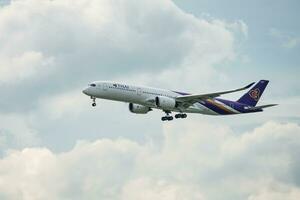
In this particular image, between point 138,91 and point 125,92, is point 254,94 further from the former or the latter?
point 125,92

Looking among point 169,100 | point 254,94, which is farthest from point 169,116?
point 254,94

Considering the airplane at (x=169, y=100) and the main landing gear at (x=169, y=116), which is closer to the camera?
the airplane at (x=169, y=100)

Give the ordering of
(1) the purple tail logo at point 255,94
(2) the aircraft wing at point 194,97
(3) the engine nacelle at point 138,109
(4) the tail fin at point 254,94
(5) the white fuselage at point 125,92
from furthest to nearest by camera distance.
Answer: (1) the purple tail logo at point 255,94 < (4) the tail fin at point 254,94 < (3) the engine nacelle at point 138,109 < (2) the aircraft wing at point 194,97 < (5) the white fuselage at point 125,92

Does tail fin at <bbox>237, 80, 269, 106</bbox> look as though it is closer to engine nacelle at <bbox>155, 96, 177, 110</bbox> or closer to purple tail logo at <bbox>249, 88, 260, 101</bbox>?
purple tail logo at <bbox>249, 88, 260, 101</bbox>

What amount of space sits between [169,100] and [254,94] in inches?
1032

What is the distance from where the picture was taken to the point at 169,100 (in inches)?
4469

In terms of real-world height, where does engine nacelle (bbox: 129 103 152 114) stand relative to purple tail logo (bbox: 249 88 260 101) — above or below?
below

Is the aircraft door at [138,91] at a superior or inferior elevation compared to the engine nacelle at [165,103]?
superior

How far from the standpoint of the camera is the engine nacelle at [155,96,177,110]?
4417 inches

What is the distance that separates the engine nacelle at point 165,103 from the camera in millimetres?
112188

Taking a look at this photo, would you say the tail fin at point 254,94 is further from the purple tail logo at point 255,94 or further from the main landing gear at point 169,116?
the main landing gear at point 169,116

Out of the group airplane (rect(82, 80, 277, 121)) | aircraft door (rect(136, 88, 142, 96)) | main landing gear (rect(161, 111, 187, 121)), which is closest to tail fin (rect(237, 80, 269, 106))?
airplane (rect(82, 80, 277, 121))

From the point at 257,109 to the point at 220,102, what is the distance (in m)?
6.87

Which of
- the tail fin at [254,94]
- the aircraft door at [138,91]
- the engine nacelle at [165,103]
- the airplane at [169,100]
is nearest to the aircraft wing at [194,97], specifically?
the airplane at [169,100]
